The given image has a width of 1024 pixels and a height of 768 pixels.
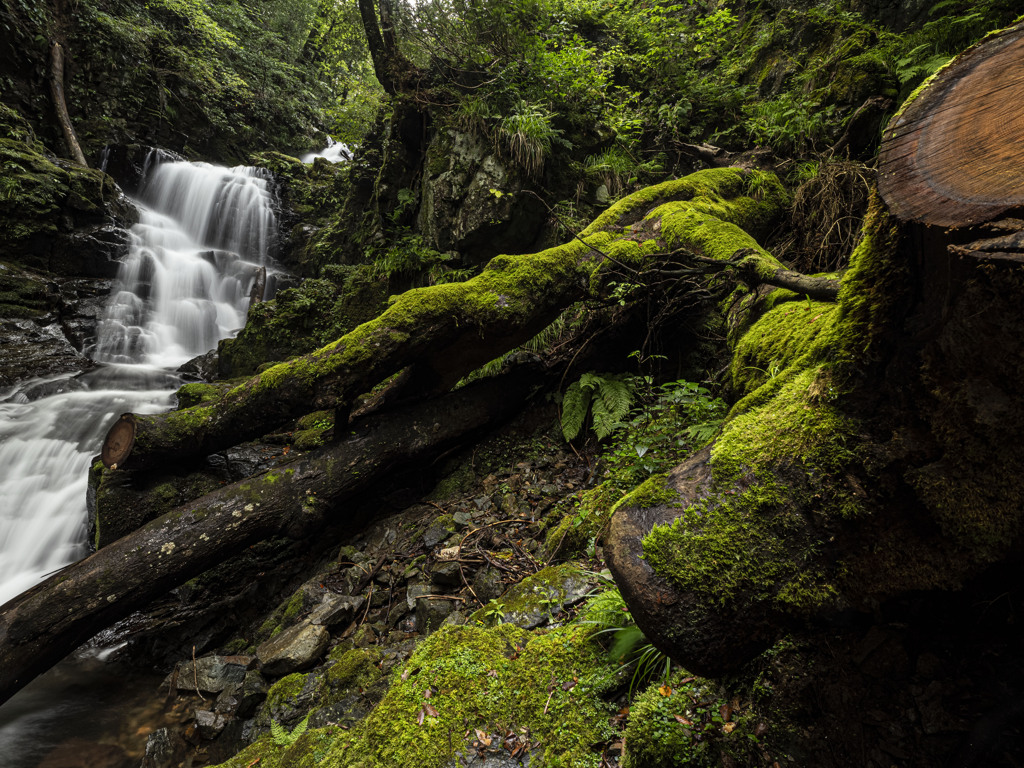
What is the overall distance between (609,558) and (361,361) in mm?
3138

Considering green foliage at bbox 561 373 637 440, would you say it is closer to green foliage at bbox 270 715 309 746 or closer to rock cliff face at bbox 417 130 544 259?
green foliage at bbox 270 715 309 746

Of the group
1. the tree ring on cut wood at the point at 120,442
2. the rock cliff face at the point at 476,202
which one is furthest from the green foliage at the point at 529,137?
the tree ring on cut wood at the point at 120,442

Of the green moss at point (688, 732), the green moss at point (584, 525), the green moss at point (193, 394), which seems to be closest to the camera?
the green moss at point (688, 732)

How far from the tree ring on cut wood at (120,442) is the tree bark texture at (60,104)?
12.1 metres

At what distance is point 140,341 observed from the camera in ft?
31.8

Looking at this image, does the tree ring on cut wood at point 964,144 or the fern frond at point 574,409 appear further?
the fern frond at point 574,409

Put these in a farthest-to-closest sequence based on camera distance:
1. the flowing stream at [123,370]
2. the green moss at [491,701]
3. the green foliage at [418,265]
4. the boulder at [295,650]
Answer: the green foliage at [418,265] → the flowing stream at [123,370] → the boulder at [295,650] → the green moss at [491,701]

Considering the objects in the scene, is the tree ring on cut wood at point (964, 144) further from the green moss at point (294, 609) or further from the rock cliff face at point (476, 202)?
the rock cliff face at point (476, 202)

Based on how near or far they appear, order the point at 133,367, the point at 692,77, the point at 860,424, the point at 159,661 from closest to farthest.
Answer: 1. the point at 860,424
2. the point at 159,661
3. the point at 692,77
4. the point at 133,367

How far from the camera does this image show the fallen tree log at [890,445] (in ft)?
3.54

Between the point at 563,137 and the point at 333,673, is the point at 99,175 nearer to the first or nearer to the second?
the point at 563,137

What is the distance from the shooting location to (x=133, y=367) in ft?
28.9

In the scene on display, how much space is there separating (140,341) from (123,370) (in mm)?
1389

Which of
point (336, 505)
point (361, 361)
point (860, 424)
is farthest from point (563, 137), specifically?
point (860, 424)
